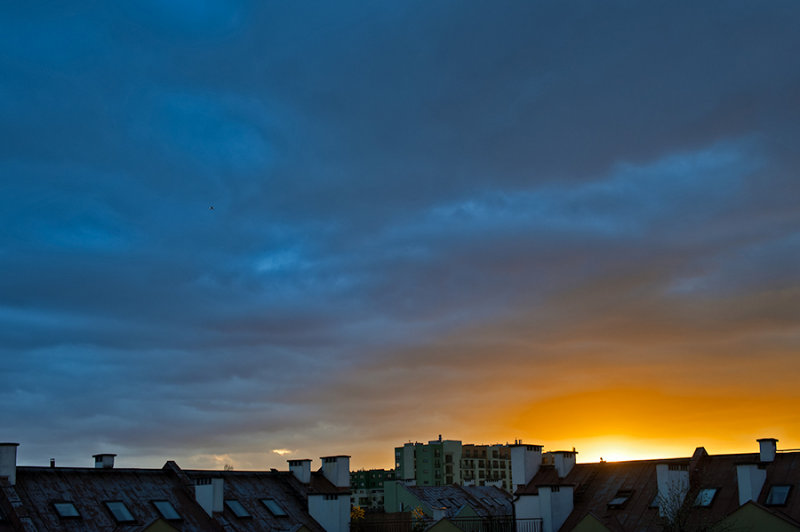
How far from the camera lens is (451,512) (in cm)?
9044

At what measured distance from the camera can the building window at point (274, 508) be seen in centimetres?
5078

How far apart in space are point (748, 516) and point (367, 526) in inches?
998

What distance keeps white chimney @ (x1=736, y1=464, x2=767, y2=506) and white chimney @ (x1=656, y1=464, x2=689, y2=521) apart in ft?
10.4

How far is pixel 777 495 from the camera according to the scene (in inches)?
1719

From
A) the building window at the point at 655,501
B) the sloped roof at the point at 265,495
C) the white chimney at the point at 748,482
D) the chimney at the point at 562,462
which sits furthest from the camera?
the chimney at the point at 562,462

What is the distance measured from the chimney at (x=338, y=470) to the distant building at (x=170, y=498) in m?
0.07

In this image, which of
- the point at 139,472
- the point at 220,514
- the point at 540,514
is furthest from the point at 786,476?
the point at 139,472

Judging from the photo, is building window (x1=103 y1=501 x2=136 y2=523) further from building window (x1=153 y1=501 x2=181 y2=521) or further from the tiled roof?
building window (x1=153 y1=501 x2=181 y2=521)

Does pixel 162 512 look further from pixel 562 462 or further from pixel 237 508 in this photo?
pixel 562 462

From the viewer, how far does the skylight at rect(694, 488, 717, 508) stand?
45938 mm

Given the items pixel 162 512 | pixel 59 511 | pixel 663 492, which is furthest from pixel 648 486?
pixel 59 511

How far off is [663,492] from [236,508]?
78.2 ft

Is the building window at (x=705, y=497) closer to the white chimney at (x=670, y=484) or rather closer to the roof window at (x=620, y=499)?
the white chimney at (x=670, y=484)

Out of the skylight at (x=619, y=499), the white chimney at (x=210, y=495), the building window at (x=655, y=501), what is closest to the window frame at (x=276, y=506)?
the white chimney at (x=210, y=495)
